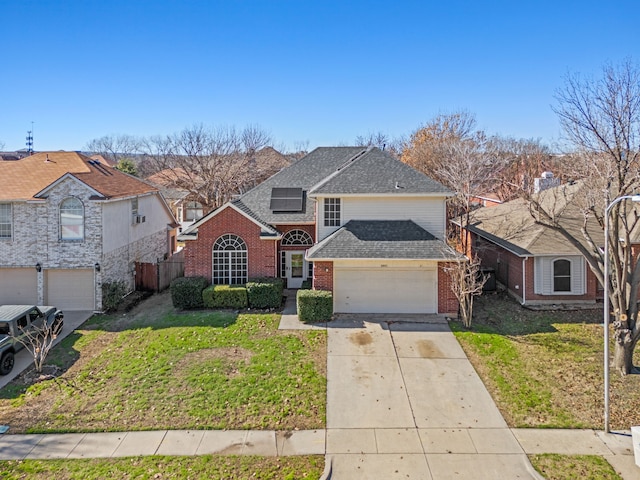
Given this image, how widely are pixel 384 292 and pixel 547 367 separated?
267 inches

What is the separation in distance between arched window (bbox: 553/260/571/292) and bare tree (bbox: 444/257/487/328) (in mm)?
4595

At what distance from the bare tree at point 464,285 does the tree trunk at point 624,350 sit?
456 centimetres

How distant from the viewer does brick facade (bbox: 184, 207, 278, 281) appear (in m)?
19.7

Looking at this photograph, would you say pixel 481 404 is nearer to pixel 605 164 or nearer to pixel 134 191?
pixel 605 164

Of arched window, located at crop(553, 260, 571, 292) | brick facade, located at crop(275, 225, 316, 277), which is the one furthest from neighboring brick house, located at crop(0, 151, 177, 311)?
arched window, located at crop(553, 260, 571, 292)

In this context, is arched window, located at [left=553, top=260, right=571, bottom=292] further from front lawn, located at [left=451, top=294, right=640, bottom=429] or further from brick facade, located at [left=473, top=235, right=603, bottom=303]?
front lawn, located at [left=451, top=294, right=640, bottom=429]

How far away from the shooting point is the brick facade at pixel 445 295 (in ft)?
57.9

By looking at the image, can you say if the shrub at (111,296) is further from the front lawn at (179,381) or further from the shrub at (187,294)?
the shrub at (187,294)

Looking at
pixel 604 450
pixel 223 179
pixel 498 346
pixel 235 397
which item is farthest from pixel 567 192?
pixel 223 179

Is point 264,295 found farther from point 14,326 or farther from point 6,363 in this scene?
point 6,363

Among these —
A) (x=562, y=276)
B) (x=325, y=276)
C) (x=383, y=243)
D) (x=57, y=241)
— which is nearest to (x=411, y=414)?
(x=325, y=276)

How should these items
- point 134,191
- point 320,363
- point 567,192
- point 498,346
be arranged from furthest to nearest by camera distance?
point 134,191 → point 567,192 → point 498,346 → point 320,363

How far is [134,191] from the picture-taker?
2275 centimetres

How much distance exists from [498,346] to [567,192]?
10805mm
